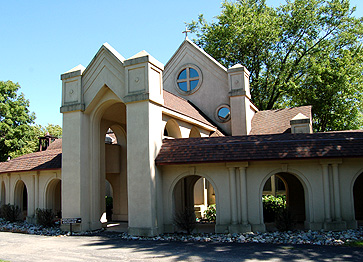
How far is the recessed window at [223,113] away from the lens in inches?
977

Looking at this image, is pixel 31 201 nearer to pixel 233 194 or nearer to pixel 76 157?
pixel 76 157

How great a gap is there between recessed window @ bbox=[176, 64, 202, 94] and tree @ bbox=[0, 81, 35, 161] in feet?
68.9

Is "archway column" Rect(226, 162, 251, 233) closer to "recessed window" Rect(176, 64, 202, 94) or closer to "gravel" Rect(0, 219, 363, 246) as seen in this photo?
"gravel" Rect(0, 219, 363, 246)

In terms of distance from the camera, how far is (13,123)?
3838 centimetres

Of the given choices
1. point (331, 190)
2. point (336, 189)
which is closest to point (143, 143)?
point (331, 190)

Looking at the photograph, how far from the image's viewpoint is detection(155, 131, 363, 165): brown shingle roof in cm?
1449

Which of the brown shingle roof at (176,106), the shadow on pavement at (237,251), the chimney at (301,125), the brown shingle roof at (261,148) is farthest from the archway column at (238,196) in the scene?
the chimney at (301,125)

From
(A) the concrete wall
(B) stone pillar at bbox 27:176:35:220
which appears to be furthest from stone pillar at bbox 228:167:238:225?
(B) stone pillar at bbox 27:176:35:220

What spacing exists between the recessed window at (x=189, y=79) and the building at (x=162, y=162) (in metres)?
5.65

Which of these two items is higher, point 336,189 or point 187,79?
point 187,79

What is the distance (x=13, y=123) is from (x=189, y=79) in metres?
22.6

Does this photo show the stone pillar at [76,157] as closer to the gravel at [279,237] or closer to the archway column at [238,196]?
the gravel at [279,237]

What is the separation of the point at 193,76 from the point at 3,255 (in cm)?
1841

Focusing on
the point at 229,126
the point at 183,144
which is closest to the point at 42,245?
the point at 183,144
